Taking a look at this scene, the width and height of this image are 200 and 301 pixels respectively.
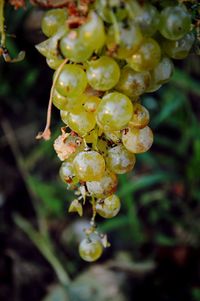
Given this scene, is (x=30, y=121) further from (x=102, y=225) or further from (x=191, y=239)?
(x=191, y=239)

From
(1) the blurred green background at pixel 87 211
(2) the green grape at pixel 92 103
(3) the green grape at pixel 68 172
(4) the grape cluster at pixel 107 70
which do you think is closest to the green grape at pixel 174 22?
(4) the grape cluster at pixel 107 70

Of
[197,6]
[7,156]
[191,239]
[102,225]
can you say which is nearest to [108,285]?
[102,225]

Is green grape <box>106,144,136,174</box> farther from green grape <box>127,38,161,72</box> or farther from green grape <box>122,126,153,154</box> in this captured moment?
green grape <box>127,38,161,72</box>

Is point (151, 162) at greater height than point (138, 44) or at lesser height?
lesser

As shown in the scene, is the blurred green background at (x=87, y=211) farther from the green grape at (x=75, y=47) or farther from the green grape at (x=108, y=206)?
the green grape at (x=75, y=47)

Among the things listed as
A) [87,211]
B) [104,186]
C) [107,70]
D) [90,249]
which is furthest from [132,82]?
[87,211]

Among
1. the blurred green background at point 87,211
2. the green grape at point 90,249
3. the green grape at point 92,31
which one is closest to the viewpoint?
the green grape at point 92,31

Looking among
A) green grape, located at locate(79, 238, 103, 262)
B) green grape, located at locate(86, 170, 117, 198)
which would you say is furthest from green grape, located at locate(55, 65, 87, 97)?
green grape, located at locate(79, 238, 103, 262)

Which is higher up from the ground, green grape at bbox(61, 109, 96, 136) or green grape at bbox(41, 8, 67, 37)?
green grape at bbox(41, 8, 67, 37)
